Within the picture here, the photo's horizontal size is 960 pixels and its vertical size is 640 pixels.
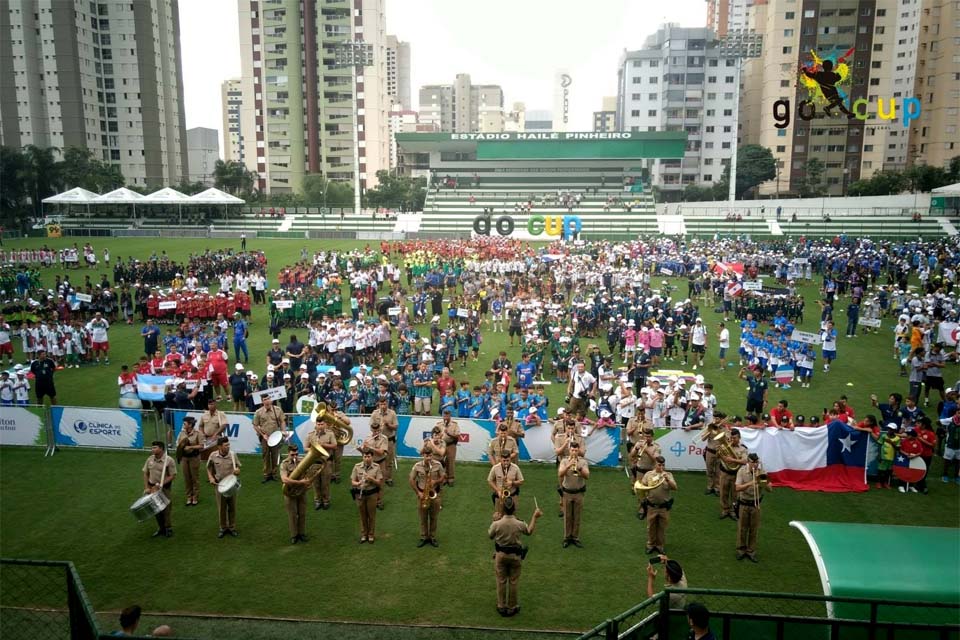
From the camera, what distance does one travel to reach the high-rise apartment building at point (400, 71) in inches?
7254

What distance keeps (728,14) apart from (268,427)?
494ft

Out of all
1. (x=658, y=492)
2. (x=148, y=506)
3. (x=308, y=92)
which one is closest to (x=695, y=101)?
(x=308, y=92)

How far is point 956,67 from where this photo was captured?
70562mm

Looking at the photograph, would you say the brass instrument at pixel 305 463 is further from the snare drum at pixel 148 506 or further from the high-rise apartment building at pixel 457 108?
the high-rise apartment building at pixel 457 108

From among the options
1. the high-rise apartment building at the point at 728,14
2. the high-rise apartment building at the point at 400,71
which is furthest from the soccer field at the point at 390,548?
the high-rise apartment building at the point at 400,71

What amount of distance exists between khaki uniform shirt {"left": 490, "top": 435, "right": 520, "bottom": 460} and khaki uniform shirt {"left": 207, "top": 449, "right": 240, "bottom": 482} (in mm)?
4238

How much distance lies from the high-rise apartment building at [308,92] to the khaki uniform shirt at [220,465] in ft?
285

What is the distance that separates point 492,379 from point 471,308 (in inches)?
268

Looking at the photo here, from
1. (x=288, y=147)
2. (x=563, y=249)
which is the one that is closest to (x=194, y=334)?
(x=563, y=249)

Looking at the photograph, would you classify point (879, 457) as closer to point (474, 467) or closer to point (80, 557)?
point (474, 467)

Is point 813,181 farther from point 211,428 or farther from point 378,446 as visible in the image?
point 211,428

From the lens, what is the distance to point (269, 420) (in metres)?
12.5

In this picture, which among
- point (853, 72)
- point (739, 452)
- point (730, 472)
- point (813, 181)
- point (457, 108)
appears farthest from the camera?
point (457, 108)

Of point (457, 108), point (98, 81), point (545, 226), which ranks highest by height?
point (457, 108)
